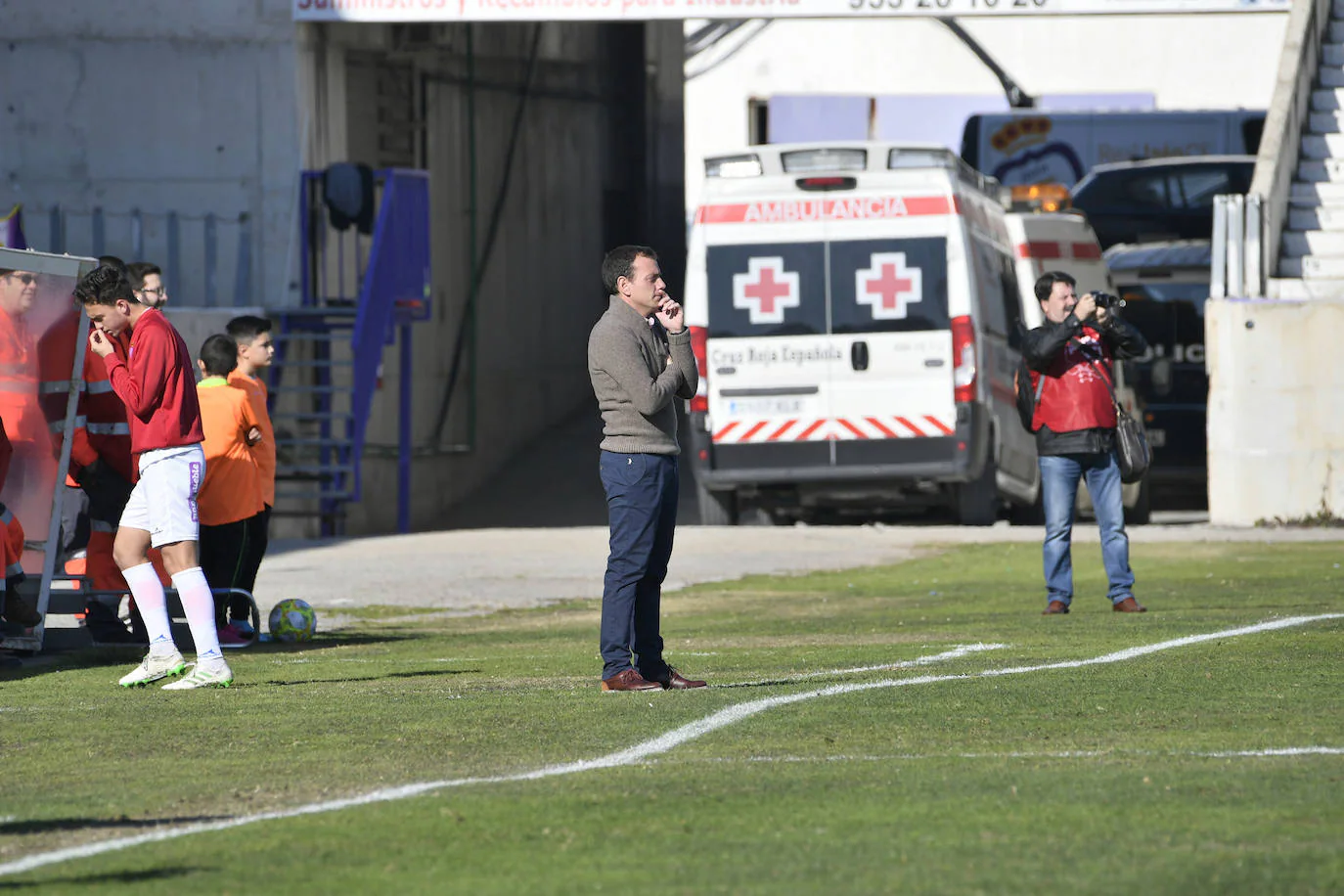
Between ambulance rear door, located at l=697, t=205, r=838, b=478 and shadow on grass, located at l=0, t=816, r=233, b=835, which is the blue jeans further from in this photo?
shadow on grass, located at l=0, t=816, r=233, b=835

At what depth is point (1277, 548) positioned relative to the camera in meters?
16.4

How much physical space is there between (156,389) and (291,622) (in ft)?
8.99

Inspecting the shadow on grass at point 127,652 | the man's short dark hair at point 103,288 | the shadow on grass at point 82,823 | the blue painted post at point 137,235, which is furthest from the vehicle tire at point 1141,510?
the shadow on grass at point 82,823

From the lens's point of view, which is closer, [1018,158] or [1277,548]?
[1277,548]

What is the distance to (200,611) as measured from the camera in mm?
9258

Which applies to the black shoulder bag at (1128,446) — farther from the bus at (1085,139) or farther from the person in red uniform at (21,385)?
the bus at (1085,139)

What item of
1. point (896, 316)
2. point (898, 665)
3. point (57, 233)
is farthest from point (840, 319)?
point (898, 665)

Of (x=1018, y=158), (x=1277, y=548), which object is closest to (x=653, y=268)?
(x=1277, y=548)

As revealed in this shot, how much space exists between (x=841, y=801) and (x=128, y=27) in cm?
1816

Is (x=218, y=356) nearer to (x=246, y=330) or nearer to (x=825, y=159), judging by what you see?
(x=246, y=330)

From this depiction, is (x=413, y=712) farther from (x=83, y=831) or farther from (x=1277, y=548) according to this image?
(x=1277, y=548)

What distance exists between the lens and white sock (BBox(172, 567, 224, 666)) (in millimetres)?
9242

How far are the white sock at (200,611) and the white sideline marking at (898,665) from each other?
2.11 m

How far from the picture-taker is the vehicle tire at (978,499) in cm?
1873
